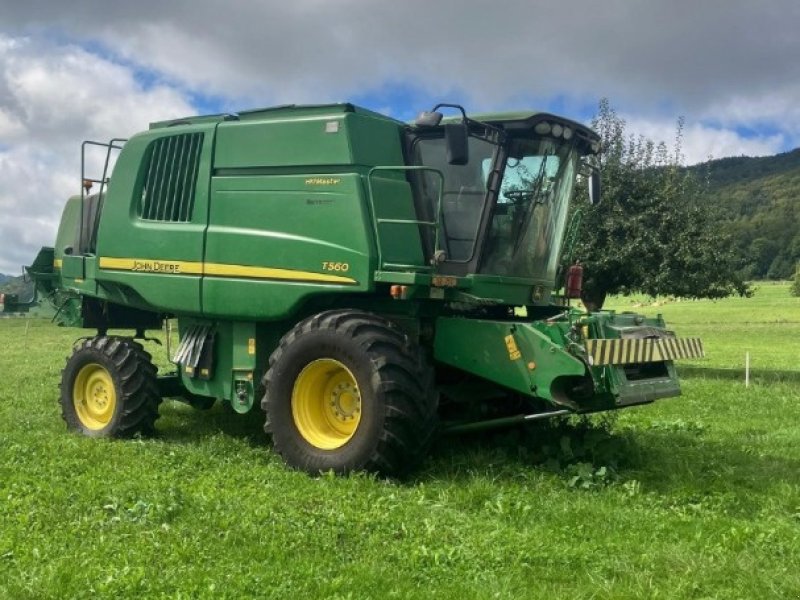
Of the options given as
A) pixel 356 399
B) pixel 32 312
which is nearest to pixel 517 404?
pixel 356 399

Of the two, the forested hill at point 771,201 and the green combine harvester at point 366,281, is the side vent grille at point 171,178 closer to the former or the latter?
the green combine harvester at point 366,281

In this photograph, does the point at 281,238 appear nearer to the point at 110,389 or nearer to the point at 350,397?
the point at 350,397

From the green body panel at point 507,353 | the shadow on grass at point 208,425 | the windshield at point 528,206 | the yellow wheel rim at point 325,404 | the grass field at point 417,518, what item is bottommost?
the shadow on grass at point 208,425

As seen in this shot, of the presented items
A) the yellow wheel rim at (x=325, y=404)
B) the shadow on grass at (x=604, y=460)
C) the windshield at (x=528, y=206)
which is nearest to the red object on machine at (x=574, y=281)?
the windshield at (x=528, y=206)

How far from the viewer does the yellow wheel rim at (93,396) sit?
8.97 m

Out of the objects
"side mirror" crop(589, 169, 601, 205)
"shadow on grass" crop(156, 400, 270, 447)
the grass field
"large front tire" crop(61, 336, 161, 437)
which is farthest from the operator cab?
"large front tire" crop(61, 336, 161, 437)

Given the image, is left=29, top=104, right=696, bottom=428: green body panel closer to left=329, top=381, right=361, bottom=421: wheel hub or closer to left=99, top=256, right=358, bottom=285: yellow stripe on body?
left=99, top=256, right=358, bottom=285: yellow stripe on body

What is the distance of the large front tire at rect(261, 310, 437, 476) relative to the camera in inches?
255

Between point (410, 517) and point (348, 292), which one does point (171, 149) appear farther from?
point (410, 517)

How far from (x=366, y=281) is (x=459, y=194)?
125 cm

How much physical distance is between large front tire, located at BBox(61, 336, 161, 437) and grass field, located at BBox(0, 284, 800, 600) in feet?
1.00

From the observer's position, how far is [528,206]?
7590 mm

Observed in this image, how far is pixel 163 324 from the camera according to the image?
999 cm

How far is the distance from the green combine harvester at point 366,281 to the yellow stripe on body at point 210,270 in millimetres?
17
